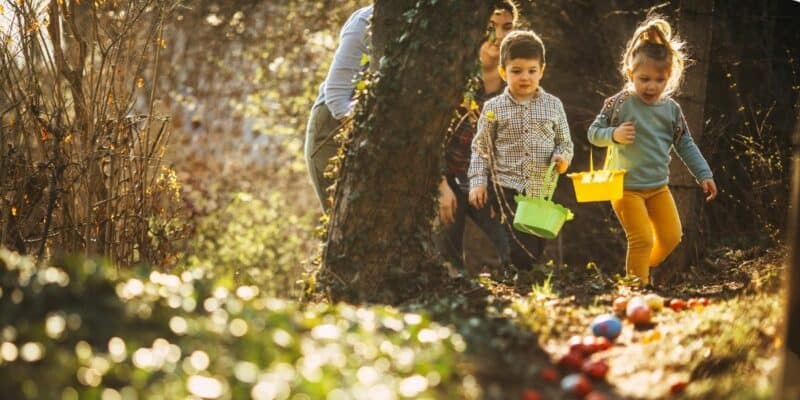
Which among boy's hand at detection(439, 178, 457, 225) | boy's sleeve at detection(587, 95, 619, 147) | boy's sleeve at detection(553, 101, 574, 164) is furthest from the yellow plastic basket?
boy's hand at detection(439, 178, 457, 225)

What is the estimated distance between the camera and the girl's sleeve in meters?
5.30

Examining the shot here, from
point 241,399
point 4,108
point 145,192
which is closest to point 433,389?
point 241,399

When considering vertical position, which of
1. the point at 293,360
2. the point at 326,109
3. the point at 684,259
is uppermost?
the point at 326,109

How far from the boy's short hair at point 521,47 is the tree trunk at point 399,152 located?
698mm

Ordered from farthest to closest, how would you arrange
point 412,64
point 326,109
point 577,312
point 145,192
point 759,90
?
point 759,90 → point 326,109 → point 145,192 → point 412,64 → point 577,312

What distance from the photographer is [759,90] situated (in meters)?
7.07

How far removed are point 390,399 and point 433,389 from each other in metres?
0.34

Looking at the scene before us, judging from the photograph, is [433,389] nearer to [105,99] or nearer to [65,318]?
[65,318]

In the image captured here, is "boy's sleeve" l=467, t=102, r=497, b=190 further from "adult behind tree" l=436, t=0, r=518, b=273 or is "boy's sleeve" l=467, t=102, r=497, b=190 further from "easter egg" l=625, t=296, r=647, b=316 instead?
"easter egg" l=625, t=296, r=647, b=316

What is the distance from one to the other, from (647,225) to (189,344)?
2970mm

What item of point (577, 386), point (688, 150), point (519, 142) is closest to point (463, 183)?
point (519, 142)

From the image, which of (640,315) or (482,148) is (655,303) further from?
(482,148)

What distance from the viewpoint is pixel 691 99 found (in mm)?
6023

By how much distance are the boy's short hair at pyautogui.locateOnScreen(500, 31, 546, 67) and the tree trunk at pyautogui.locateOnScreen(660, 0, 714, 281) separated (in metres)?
1.16
